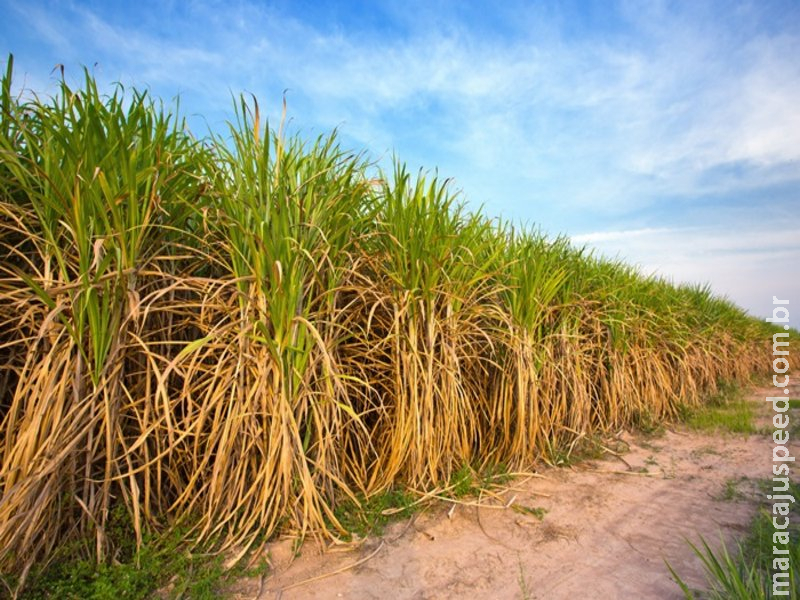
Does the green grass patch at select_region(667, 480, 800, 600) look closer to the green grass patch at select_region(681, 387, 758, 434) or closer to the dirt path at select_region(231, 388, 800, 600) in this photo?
the dirt path at select_region(231, 388, 800, 600)

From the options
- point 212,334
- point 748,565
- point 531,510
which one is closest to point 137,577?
point 212,334

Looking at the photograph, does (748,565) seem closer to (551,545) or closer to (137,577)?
(551,545)

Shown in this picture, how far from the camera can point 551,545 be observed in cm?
200

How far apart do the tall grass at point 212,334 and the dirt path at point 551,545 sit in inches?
9.1

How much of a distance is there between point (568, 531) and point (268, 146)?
2316 mm

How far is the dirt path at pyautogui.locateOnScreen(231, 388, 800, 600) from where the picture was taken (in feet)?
5.50

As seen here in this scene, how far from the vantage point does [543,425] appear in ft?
10.2

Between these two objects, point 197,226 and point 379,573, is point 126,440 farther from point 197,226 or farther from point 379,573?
point 379,573

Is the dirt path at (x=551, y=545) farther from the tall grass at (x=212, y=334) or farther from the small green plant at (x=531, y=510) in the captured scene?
the tall grass at (x=212, y=334)

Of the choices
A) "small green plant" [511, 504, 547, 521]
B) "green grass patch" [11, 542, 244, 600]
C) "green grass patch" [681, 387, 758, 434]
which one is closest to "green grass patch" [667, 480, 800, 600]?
"small green plant" [511, 504, 547, 521]

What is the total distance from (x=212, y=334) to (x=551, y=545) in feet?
5.74

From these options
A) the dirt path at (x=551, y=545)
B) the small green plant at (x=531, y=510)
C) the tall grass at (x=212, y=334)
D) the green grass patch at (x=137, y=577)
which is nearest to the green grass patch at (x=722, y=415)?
the dirt path at (x=551, y=545)

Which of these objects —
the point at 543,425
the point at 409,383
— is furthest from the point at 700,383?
the point at 409,383

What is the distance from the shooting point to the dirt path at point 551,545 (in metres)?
1.68
